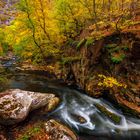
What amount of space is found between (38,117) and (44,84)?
6.34m

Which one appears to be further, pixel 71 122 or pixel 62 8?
pixel 62 8

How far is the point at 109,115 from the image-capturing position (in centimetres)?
1212

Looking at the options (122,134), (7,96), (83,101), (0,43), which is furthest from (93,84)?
(0,43)

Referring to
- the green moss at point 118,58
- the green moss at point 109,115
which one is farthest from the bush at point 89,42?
the green moss at point 109,115

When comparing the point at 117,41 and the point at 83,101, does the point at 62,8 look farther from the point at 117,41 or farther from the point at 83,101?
the point at 83,101

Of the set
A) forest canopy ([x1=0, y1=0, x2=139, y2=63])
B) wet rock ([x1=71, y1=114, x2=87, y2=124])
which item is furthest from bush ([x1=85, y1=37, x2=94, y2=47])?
wet rock ([x1=71, y1=114, x2=87, y2=124])

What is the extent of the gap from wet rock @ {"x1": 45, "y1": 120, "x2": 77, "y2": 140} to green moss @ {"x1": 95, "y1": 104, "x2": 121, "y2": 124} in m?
2.80

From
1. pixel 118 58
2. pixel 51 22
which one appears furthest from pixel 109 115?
pixel 51 22

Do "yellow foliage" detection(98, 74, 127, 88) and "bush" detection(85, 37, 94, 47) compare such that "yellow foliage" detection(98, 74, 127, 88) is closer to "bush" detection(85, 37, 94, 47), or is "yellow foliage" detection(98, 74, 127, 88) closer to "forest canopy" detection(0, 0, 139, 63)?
"bush" detection(85, 37, 94, 47)

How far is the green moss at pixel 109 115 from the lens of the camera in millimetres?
11688

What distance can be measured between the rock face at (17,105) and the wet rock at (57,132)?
1.38 metres

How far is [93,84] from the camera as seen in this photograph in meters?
14.3

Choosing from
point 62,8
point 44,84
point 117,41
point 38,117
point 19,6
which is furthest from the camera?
point 62,8

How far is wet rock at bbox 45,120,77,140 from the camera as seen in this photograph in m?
9.33
